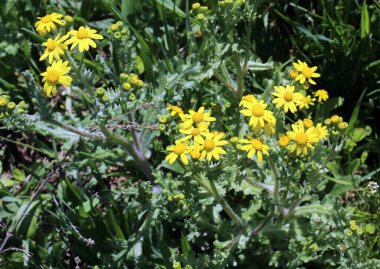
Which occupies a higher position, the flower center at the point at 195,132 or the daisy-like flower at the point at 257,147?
the flower center at the point at 195,132

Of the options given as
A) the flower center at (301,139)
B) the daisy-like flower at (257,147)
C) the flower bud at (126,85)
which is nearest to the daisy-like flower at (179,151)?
the daisy-like flower at (257,147)

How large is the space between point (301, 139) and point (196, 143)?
25.2 inches

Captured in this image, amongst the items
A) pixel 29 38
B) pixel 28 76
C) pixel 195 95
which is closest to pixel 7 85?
pixel 29 38

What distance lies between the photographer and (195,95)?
4.73 metres

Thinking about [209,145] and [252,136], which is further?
[252,136]

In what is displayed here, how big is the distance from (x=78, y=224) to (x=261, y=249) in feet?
4.96

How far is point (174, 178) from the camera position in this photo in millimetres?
4434

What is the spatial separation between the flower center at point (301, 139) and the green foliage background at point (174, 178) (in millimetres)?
657

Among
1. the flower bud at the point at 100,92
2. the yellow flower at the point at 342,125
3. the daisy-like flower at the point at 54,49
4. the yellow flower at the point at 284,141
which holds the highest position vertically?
the daisy-like flower at the point at 54,49

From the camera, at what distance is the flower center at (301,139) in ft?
10.1

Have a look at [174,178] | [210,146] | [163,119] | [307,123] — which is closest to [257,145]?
[210,146]

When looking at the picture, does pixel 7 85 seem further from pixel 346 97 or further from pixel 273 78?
pixel 346 97

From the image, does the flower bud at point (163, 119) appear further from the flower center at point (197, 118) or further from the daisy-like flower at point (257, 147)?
the daisy-like flower at point (257, 147)

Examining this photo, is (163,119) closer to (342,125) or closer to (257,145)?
(257,145)
